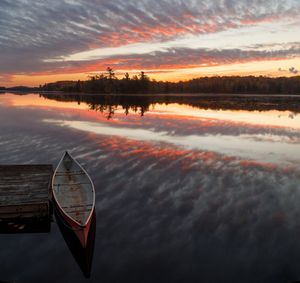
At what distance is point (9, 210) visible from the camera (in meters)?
15.8

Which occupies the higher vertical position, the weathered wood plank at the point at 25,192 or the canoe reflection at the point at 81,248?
the weathered wood plank at the point at 25,192

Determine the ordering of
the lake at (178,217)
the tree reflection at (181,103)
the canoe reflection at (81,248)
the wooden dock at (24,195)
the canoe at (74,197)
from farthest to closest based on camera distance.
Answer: the tree reflection at (181,103) < the wooden dock at (24,195) < the canoe at (74,197) < the canoe reflection at (81,248) < the lake at (178,217)

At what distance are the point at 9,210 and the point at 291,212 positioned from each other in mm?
15228

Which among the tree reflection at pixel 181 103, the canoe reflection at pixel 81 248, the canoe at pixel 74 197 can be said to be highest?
the canoe at pixel 74 197

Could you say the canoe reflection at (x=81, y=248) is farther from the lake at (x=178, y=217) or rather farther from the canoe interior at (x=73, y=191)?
the canoe interior at (x=73, y=191)

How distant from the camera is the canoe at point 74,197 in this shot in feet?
43.9

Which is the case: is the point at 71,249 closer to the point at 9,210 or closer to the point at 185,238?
the point at 9,210

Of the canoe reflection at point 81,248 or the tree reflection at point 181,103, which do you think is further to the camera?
the tree reflection at point 181,103

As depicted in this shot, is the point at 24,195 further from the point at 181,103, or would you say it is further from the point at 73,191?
the point at 181,103

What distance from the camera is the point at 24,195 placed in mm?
17281

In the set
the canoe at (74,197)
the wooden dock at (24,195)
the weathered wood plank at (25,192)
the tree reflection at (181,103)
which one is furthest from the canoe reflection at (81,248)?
the tree reflection at (181,103)

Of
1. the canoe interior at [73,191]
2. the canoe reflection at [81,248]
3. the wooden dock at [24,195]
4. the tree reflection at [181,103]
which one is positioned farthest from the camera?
the tree reflection at [181,103]

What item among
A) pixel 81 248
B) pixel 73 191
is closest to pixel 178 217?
pixel 81 248

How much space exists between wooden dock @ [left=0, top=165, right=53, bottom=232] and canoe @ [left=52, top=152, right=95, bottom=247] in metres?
0.74
